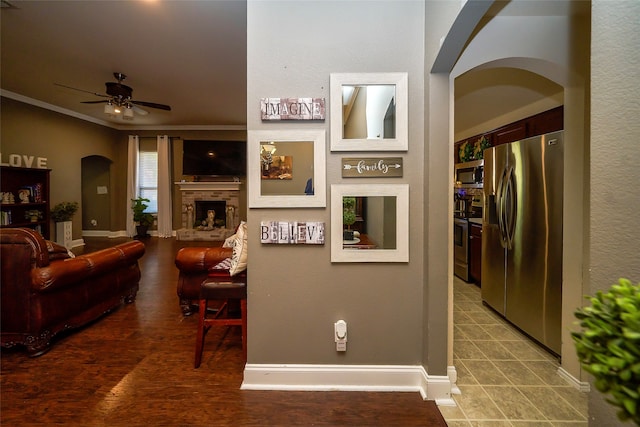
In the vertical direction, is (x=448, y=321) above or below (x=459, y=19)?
below

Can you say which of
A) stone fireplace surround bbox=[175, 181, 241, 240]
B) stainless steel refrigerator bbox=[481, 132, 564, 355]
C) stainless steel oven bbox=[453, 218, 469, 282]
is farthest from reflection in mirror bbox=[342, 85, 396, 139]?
stone fireplace surround bbox=[175, 181, 241, 240]

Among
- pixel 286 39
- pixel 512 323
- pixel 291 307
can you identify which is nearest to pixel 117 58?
pixel 286 39

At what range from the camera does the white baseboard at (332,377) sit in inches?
73.3

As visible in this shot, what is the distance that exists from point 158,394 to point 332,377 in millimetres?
1167

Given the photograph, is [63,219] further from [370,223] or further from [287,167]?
[370,223]

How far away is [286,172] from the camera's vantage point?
1.85 metres

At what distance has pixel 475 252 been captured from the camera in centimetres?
402

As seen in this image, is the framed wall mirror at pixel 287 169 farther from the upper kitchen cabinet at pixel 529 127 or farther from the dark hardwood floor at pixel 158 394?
the upper kitchen cabinet at pixel 529 127

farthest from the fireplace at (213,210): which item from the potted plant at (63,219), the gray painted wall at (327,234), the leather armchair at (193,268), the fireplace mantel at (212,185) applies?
the gray painted wall at (327,234)

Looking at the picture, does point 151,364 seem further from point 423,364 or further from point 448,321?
point 448,321

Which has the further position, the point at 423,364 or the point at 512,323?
the point at 512,323

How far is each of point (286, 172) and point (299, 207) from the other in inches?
10.0

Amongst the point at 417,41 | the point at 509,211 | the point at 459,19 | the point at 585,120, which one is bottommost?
the point at 509,211

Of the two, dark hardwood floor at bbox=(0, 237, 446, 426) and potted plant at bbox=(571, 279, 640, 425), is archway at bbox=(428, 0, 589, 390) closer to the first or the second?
dark hardwood floor at bbox=(0, 237, 446, 426)
